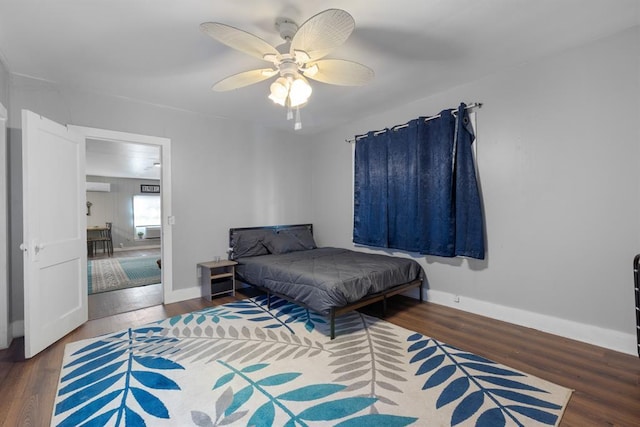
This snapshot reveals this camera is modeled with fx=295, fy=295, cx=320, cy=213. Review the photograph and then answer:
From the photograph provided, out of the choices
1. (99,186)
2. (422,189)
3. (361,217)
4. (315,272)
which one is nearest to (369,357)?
(315,272)

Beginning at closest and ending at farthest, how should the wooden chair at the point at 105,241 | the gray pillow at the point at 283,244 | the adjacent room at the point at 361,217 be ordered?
1. the adjacent room at the point at 361,217
2. the gray pillow at the point at 283,244
3. the wooden chair at the point at 105,241

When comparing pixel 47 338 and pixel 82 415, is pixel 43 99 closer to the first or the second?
pixel 47 338

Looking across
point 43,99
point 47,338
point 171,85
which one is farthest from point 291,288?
point 43,99

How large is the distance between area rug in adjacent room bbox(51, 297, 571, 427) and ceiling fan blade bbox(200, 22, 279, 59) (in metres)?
2.22

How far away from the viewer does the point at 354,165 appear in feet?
15.0

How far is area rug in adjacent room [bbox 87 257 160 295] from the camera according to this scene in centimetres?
480

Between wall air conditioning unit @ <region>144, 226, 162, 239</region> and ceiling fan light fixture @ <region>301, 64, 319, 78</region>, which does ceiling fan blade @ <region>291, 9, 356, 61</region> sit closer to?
ceiling fan light fixture @ <region>301, 64, 319, 78</region>

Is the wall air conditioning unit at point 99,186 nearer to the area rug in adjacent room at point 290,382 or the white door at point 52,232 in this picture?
the white door at point 52,232

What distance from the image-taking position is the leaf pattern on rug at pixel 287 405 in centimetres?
166

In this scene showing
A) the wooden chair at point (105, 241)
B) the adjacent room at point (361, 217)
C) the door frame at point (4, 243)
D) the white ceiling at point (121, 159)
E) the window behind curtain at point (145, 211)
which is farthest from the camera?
the window behind curtain at point (145, 211)

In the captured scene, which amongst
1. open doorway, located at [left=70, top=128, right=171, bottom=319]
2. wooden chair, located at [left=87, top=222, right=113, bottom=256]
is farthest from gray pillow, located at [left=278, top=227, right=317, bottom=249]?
wooden chair, located at [left=87, top=222, right=113, bottom=256]

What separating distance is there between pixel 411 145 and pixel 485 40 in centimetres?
142

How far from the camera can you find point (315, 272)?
306 centimetres

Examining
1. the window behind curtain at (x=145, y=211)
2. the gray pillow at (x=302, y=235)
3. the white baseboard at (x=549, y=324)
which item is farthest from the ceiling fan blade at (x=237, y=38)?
A: the window behind curtain at (x=145, y=211)
